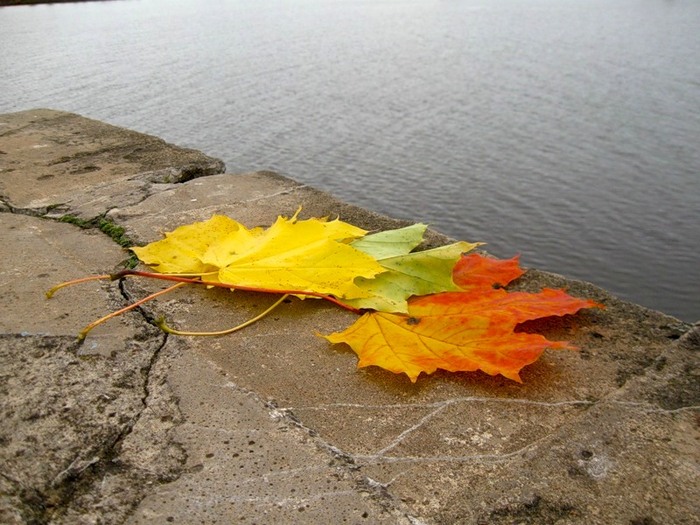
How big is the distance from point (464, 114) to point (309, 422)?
512 cm

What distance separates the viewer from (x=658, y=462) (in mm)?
1227

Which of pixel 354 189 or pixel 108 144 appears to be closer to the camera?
pixel 108 144

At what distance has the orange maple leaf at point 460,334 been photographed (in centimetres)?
146

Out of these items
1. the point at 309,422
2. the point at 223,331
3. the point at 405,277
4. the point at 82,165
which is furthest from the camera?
the point at 82,165

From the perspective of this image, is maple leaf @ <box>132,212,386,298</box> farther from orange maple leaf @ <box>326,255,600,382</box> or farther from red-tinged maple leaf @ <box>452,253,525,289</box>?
red-tinged maple leaf @ <box>452,253,525,289</box>

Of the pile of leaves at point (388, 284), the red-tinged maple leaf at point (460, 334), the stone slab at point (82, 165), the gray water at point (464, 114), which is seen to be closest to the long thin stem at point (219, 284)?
the pile of leaves at point (388, 284)

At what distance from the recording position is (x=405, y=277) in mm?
1774

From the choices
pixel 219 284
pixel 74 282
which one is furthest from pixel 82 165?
pixel 219 284

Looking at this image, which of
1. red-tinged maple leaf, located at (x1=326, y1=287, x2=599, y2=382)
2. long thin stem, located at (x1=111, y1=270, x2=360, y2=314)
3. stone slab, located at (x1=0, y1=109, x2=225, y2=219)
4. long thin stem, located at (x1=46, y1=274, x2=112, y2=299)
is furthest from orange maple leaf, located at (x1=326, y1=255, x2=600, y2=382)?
stone slab, located at (x1=0, y1=109, x2=225, y2=219)

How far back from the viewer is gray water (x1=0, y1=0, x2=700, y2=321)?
4141 millimetres

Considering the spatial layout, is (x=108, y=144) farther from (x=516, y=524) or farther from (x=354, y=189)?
(x=516, y=524)

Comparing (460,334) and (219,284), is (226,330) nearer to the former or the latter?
(219,284)

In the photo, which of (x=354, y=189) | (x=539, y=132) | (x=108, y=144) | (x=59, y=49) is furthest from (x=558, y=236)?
(x=59, y=49)

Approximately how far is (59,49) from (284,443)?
9.97m
